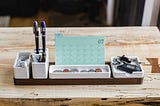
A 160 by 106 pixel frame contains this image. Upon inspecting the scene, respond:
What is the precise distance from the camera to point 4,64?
1236 millimetres

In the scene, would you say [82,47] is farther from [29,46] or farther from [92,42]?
[29,46]

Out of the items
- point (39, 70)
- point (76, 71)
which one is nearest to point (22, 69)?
point (39, 70)

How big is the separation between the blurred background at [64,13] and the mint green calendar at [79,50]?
2016mm

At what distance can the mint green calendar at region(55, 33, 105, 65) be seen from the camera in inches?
43.8

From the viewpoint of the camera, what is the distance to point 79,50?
1126mm

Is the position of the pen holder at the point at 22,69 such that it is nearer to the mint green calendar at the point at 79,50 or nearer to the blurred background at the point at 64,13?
the mint green calendar at the point at 79,50

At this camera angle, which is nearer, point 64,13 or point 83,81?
point 83,81

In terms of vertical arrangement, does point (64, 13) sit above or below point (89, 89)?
above

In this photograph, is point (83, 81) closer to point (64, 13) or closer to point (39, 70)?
point (39, 70)

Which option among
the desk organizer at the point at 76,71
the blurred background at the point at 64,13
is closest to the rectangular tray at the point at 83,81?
the desk organizer at the point at 76,71

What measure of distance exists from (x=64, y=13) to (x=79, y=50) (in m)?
2.64

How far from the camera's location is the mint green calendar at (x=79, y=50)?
3.65 ft

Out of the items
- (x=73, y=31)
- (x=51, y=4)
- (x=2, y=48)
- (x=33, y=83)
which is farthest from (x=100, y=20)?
(x=33, y=83)

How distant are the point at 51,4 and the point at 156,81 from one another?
2792mm
